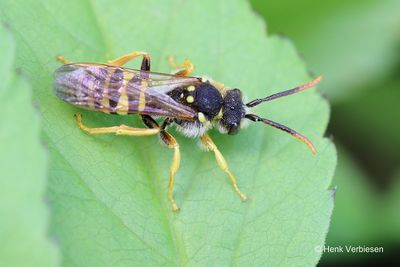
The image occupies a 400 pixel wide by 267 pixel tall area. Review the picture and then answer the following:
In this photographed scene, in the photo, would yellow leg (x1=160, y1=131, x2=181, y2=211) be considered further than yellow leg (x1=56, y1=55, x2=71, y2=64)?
No

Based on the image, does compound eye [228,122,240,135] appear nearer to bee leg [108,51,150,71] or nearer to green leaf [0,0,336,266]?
green leaf [0,0,336,266]

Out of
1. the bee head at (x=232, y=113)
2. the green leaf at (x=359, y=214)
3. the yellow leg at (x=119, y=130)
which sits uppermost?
the bee head at (x=232, y=113)

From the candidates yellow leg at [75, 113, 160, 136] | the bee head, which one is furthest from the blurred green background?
yellow leg at [75, 113, 160, 136]

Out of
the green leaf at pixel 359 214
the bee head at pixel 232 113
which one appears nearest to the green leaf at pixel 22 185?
the bee head at pixel 232 113

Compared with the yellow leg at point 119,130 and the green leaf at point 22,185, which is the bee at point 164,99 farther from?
the green leaf at point 22,185

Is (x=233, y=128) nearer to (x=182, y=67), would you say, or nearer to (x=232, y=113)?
(x=232, y=113)

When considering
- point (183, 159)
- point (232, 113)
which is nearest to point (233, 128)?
point (232, 113)

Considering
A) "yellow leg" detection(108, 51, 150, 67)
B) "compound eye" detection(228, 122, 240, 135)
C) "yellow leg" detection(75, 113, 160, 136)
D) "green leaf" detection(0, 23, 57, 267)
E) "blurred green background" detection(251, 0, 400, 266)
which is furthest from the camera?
"blurred green background" detection(251, 0, 400, 266)
